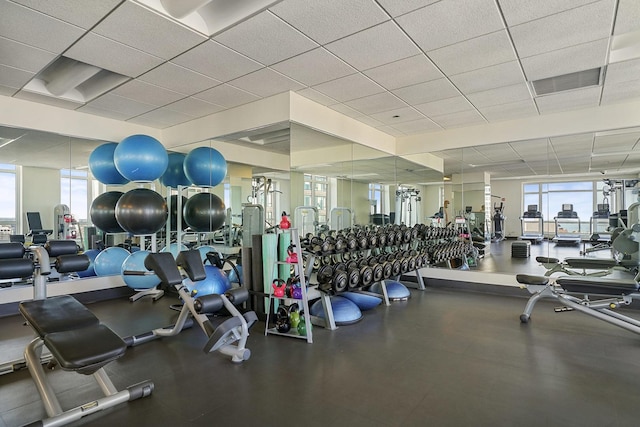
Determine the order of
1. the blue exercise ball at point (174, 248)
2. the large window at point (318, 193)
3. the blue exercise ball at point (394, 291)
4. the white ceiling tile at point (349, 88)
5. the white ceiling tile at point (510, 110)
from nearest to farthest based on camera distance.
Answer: the white ceiling tile at point (349, 88)
the white ceiling tile at point (510, 110)
the large window at point (318, 193)
the blue exercise ball at point (394, 291)
the blue exercise ball at point (174, 248)

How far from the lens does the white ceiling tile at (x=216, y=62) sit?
2914 mm

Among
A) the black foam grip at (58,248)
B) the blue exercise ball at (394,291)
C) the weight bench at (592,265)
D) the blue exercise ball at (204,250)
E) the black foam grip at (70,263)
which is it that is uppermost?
the black foam grip at (58,248)

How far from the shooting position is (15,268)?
2.22m

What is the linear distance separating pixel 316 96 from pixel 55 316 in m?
3.17

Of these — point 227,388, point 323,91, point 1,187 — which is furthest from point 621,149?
point 1,187

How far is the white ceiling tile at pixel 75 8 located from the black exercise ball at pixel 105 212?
258 centimetres

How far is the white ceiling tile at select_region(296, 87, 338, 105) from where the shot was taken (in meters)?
3.86

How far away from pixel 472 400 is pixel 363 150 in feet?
12.7

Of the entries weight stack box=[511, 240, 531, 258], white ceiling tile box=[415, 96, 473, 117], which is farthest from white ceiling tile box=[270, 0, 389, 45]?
weight stack box=[511, 240, 531, 258]

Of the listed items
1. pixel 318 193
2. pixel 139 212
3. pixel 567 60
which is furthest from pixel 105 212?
pixel 567 60

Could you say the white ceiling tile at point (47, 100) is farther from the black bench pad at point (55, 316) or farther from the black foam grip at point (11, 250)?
the black bench pad at point (55, 316)

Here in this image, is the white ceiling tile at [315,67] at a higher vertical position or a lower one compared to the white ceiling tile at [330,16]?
lower

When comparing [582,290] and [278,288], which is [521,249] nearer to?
[582,290]

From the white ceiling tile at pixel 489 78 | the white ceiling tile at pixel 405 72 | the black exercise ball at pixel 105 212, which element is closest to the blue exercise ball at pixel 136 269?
the black exercise ball at pixel 105 212
